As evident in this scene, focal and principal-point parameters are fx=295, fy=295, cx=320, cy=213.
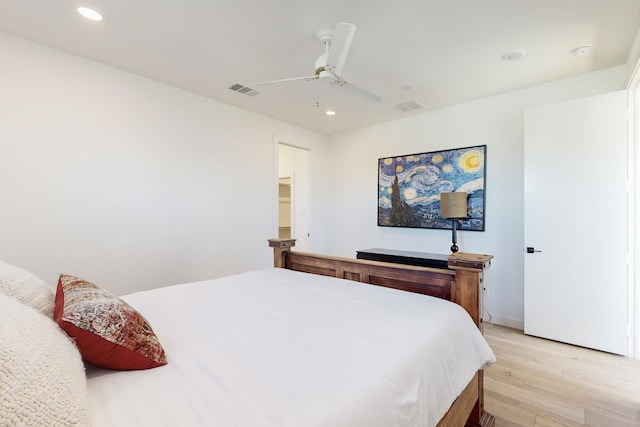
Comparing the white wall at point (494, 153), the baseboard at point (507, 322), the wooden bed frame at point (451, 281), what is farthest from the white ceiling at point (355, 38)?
the baseboard at point (507, 322)

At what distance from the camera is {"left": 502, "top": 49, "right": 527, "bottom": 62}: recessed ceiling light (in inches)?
101

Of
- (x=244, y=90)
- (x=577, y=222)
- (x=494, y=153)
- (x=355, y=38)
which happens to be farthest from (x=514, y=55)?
(x=244, y=90)

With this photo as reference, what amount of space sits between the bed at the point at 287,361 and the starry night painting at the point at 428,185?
223 centimetres

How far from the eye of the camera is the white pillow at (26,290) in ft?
3.27

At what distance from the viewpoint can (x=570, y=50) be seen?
257 cm

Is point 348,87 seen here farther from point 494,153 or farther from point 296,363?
point 494,153

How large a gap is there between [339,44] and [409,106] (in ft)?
7.39

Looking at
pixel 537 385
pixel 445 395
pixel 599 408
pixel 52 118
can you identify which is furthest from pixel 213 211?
pixel 599 408

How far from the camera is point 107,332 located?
3.03ft

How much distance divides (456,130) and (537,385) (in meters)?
2.92

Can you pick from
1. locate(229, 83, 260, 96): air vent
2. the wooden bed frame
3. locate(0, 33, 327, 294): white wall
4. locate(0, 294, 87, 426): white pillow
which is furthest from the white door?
locate(0, 294, 87, 426): white pillow

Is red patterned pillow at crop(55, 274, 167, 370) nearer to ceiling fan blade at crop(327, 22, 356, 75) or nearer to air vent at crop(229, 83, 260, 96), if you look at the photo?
ceiling fan blade at crop(327, 22, 356, 75)

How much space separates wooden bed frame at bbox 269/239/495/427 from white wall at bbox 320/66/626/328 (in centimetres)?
207

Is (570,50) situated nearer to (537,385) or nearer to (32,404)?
(537,385)
